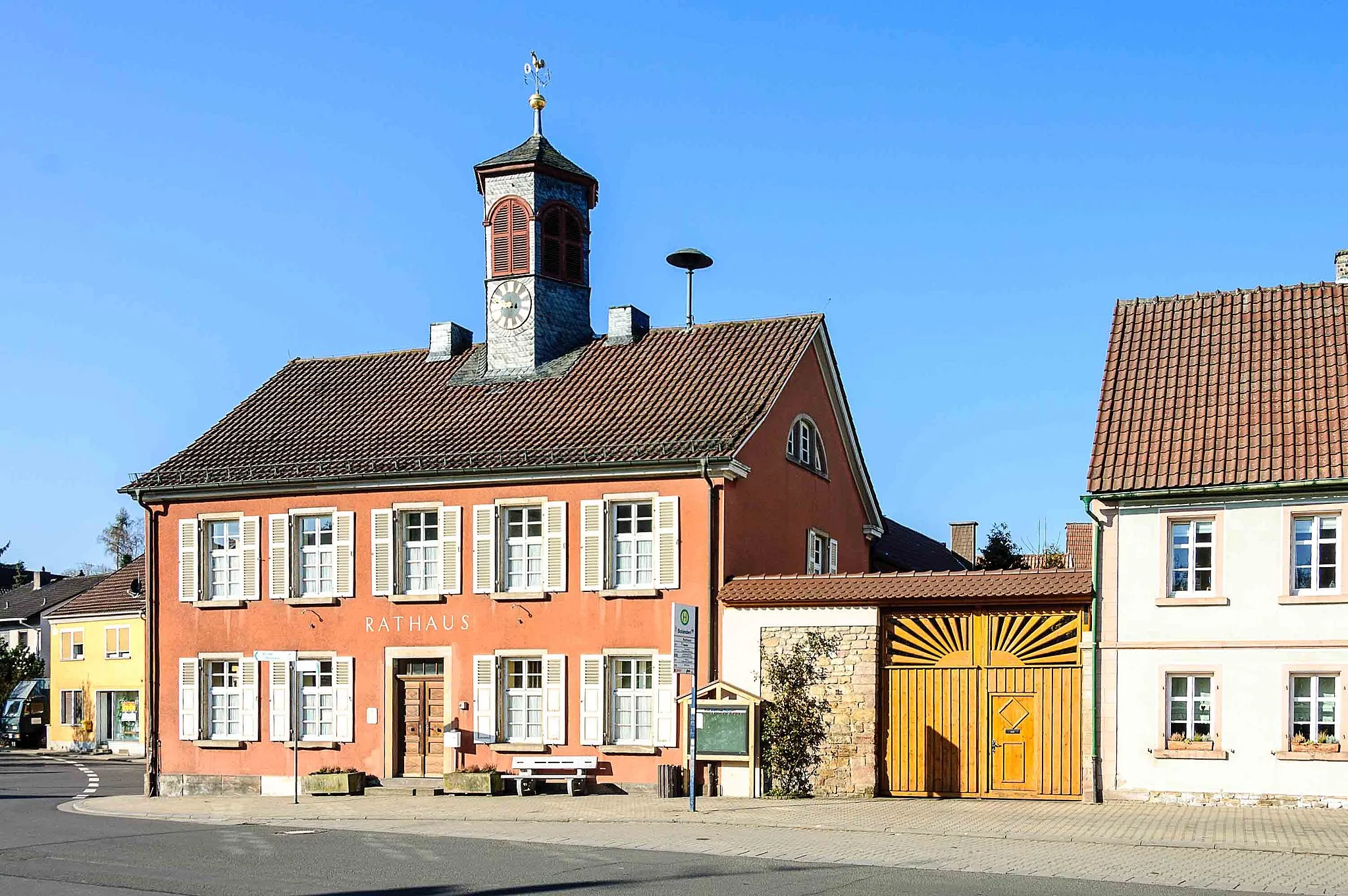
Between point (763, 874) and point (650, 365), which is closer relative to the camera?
point (763, 874)

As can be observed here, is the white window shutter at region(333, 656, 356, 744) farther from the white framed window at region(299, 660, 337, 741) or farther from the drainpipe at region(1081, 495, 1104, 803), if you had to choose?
the drainpipe at region(1081, 495, 1104, 803)

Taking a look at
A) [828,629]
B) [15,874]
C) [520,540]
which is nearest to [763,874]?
[15,874]

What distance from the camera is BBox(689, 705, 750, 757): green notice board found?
26000 mm

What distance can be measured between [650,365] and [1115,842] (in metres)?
15.3

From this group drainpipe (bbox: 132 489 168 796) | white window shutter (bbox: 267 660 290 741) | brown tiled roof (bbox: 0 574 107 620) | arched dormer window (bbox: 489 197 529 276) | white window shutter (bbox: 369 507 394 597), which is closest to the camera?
white window shutter (bbox: 369 507 394 597)

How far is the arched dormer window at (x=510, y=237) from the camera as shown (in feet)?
109

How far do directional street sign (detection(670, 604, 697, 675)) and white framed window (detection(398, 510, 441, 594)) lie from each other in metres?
7.52

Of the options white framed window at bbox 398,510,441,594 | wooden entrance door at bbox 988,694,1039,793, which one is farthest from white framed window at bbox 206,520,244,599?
wooden entrance door at bbox 988,694,1039,793

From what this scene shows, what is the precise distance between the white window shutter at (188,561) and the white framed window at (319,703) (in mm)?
3144

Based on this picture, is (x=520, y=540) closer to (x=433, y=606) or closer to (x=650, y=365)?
(x=433, y=606)

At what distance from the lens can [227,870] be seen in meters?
17.4

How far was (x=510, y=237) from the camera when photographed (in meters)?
33.3

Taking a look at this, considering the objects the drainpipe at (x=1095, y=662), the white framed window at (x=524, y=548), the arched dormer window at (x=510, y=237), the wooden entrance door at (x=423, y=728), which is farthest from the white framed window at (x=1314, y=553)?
the arched dormer window at (x=510, y=237)

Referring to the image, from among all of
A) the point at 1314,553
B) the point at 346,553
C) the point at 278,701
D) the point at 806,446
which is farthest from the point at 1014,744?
the point at 278,701
